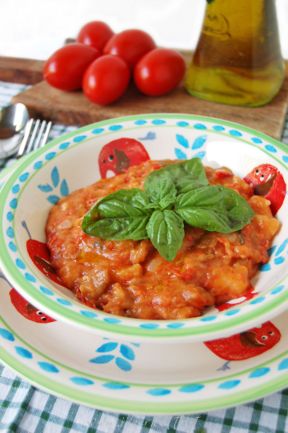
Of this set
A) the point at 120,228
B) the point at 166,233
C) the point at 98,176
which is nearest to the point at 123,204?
the point at 120,228

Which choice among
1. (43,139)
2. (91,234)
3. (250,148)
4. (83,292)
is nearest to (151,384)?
(83,292)

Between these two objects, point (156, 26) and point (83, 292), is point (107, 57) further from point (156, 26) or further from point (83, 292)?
point (83, 292)

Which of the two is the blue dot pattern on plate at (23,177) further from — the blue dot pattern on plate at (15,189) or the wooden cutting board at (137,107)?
the wooden cutting board at (137,107)

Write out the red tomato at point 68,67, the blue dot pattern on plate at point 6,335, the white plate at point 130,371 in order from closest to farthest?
the white plate at point 130,371, the blue dot pattern on plate at point 6,335, the red tomato at point 68,67

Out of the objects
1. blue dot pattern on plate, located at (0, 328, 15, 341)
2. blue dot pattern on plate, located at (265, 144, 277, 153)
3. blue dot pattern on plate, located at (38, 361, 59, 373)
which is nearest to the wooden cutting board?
blue dot pattern on plate, located at (265, 144, 277, 153)

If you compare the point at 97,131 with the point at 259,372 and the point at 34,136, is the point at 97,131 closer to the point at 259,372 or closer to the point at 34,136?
the point at 34,136

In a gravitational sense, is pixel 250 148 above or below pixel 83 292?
above

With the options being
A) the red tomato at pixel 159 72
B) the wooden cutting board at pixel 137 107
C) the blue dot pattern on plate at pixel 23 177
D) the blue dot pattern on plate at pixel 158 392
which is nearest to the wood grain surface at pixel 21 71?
the wooden cutting board at pixel 137 107
